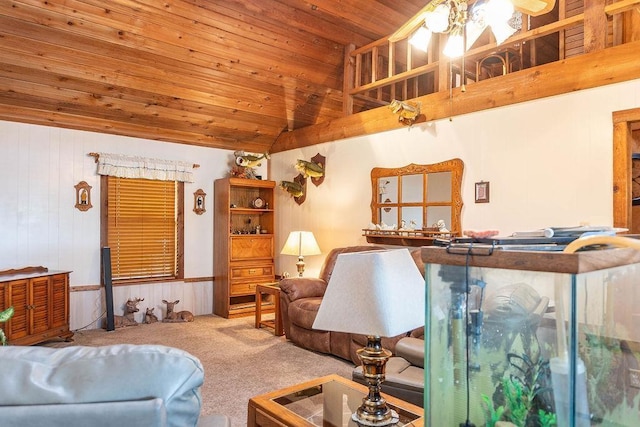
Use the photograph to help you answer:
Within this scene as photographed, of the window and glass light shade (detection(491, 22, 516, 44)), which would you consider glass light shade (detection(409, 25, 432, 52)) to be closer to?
glass light shade (detection(491, 22, 516, 44))

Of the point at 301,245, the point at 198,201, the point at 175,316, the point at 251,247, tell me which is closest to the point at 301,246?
the point at 301,245

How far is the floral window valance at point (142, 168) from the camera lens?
534 cm

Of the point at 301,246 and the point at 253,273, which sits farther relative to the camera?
the point at 253,273

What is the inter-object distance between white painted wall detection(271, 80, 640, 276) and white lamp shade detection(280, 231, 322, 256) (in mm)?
488

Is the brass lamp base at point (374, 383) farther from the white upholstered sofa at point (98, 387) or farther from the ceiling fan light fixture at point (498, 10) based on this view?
the ceiling fan light fixture at point (498, 10)

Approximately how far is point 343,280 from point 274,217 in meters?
5.12

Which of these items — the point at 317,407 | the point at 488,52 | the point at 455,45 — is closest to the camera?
the point at 317,407

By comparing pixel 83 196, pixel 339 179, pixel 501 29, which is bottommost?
pixel 83 196

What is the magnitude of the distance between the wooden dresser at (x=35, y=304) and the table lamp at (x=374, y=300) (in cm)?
389

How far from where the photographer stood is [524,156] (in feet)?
12.2

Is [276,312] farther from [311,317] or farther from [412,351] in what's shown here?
[412,351]

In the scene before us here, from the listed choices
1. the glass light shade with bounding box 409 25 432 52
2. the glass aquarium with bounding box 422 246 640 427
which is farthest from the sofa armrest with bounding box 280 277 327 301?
the glass aquarium with bounding box 422 246 640 427

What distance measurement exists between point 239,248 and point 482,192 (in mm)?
A: 3349

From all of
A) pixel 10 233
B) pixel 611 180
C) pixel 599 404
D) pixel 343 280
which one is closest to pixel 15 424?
pixel 343 280
